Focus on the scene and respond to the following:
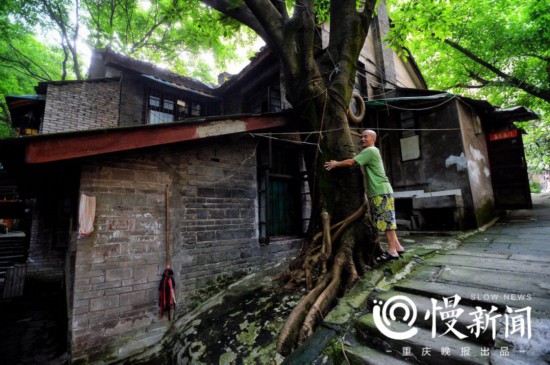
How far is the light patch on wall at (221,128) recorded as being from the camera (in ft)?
14.1

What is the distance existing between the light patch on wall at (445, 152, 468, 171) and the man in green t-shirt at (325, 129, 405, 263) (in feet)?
15.8

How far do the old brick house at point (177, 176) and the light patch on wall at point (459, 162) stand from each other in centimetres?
3

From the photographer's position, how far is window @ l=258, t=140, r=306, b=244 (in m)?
5.91

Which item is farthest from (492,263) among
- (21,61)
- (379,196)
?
(21,61)

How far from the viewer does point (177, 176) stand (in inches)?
181

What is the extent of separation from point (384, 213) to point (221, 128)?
3219 millimetres

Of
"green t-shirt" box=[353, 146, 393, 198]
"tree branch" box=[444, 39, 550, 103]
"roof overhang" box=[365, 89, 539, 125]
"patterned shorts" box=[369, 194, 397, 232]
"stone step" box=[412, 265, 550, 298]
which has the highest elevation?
"tree branch" box=[444, 39, 550, 103]

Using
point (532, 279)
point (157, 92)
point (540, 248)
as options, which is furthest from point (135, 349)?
point (157, 92)

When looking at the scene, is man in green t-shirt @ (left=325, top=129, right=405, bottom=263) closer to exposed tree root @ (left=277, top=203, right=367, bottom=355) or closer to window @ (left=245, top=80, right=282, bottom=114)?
exposed tree root @ (left=277, top=203, right=367, bottom=355)

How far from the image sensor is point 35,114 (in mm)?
8500

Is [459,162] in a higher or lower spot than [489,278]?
higher

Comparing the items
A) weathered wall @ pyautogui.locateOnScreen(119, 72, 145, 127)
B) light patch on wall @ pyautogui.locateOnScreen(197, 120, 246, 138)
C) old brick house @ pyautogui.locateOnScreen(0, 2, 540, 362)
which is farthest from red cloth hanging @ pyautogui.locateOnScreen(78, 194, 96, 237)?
weathered wall @ pyautogui.locateOnScreen(119, 72, 145, 127)

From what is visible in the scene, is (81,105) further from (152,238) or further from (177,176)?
(152,238)

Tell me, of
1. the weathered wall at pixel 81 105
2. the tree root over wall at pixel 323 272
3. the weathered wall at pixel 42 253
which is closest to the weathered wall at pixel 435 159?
the tree root over wall at pixel 323 272
